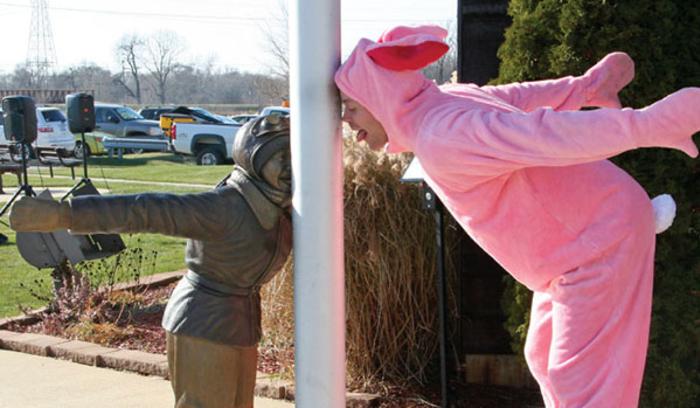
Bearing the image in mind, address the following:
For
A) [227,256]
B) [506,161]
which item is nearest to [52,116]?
[227,256]

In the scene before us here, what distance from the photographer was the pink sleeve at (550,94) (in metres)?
2.54

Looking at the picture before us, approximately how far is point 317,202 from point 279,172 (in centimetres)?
29

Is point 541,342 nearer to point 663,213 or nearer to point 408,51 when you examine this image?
point 663,213

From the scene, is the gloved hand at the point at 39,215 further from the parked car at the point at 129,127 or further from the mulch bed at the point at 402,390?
the parked car at the point at 129,127

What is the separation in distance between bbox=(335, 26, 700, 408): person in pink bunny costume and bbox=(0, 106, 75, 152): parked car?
22986 mm

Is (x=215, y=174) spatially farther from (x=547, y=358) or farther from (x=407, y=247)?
(x=547, y=358)

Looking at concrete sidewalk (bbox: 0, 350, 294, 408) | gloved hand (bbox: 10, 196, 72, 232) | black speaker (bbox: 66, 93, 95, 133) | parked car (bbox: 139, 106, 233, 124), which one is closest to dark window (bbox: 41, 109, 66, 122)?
parked car (bbox: 139, 106, 233, 124)

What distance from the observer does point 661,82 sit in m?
3.69

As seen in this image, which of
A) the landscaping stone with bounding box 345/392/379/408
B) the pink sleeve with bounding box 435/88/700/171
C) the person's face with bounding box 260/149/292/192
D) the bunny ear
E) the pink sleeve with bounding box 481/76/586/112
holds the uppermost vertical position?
the bunny ear

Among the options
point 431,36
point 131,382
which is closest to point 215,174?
point 131,382

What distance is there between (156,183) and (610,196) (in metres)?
15.3

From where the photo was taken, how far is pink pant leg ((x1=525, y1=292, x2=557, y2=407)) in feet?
7.85

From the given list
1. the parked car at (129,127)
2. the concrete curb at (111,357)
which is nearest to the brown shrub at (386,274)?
the concrete curb at (111,357)

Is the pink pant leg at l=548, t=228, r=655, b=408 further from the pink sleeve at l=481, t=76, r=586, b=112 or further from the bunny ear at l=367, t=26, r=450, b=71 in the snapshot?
the bunny ear at l=367, t=26, r=450, b=71
